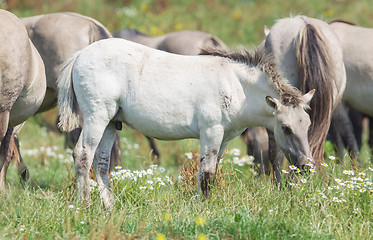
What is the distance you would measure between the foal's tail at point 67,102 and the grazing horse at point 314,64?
2005mm

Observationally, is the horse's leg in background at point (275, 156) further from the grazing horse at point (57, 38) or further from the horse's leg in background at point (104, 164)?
the grazing horse at point (57, 38)

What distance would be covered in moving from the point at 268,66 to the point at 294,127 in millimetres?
567

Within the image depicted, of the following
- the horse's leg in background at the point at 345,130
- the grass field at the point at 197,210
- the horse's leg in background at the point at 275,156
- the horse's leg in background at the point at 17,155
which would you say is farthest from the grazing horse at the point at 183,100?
the horse's leg in background at the point at 345,130

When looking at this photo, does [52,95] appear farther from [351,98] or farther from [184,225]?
[351,98]

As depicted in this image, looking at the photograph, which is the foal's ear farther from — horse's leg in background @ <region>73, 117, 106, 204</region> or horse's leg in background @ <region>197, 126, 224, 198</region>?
horse's leg in background @ <region>73, 117, 106, 204</region>

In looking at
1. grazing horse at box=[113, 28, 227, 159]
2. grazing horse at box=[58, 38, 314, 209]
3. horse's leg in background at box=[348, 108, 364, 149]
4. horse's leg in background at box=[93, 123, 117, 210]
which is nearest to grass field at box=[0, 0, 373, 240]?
horse's leg in background at box=[93, 123, 117, 210]

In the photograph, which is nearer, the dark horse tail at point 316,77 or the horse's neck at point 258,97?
the horse's neck at point 258,97

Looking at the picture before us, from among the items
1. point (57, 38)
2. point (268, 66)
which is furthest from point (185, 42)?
point (268, 66)

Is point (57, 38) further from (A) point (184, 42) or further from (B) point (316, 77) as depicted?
(B) point (316, 77)

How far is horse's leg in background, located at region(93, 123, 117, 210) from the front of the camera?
14.3ft

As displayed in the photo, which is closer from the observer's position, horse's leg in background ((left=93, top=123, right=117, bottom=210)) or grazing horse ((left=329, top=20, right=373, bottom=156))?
horse's leg in background ((left=93, top=123, right=117, bottom=210))

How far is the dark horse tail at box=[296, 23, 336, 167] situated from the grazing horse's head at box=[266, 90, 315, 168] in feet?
2.30

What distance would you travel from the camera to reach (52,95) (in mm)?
6008

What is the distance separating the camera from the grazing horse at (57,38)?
587 cm
